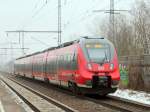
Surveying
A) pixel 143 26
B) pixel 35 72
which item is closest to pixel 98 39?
pixel 35 72

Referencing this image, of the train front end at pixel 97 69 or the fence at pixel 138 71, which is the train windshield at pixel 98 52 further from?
the fence at pixel 138 71

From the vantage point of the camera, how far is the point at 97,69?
22.3 metres

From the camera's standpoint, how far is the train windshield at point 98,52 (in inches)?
896

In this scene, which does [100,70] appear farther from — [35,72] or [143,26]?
[143,26]

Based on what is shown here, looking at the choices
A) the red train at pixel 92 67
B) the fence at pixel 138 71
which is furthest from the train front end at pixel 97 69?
the fence at pixel 138 71

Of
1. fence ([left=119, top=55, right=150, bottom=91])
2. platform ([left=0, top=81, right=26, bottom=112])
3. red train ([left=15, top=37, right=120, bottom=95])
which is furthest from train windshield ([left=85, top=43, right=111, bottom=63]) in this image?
platform ([left=0, top=81, right=26, bottom=112])

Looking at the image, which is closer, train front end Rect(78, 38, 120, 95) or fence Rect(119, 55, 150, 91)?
train front end Rect(78, 38, 120, 95)

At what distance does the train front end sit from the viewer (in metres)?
22.1

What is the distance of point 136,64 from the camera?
28.4 m

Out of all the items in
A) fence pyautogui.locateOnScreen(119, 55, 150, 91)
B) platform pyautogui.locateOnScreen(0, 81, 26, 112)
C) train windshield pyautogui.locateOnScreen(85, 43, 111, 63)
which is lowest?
platform pyautogui.locateOnScreen(0, 81, 26, 112)

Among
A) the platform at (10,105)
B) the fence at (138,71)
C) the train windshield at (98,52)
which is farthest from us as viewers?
the fence at (138,71)

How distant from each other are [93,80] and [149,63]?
5.80 metres

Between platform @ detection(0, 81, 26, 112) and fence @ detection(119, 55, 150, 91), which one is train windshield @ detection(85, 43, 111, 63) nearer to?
fence @ detection(119, 55, 150, 91)

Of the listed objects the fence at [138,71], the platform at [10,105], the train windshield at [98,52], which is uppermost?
the train windshield at [98,52]
